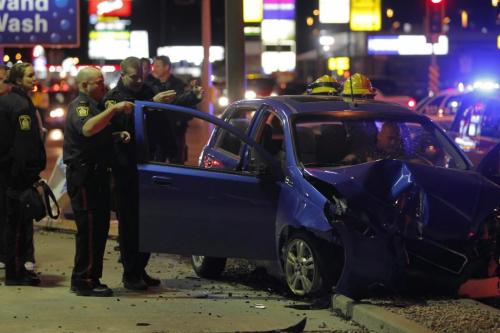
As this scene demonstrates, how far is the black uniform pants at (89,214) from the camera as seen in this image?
25.0 feet

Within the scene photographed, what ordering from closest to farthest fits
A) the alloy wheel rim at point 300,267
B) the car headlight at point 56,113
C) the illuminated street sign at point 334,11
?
the alloy wheel rim at point 300,267 < the car headlight at point 56,113 < the illuminated street sign at point 334,11

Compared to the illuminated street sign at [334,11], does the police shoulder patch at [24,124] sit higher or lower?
lower

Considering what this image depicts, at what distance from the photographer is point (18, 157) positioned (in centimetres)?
805

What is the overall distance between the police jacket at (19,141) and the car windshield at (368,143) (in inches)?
83.1

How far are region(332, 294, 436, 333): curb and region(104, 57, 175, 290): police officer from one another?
1718 millimetres

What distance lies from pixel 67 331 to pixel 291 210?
6.42 ft

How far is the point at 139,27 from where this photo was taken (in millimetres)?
89062

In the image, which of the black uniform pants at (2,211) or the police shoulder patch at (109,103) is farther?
the black uniform pants at (2,211)

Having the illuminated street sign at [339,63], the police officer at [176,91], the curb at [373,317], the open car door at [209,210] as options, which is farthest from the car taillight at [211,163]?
the illuminated street sign at [339,63]

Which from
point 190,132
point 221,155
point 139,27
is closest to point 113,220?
point 221,155

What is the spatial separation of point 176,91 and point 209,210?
14.0 ft

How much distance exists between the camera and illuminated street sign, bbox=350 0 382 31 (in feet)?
149

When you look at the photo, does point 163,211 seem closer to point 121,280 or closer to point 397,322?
point 121,280

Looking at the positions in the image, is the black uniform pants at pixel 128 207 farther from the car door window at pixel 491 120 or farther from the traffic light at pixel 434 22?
the traffic light at pixel 434 22
